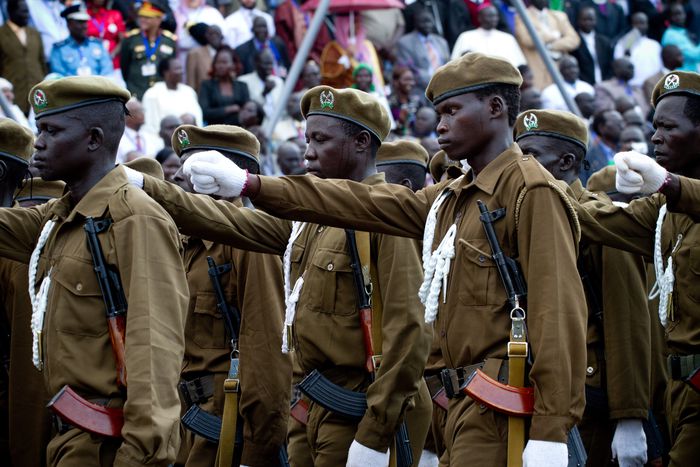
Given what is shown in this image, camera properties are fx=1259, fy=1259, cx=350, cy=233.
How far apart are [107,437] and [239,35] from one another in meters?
11.8

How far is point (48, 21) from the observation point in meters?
14.4

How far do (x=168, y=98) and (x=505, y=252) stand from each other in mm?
9479

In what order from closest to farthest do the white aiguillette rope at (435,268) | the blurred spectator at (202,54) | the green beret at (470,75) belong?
the white aiguillette rope at (435,268) → the green beret at (470,75) → the blurred spectator at (202,54)

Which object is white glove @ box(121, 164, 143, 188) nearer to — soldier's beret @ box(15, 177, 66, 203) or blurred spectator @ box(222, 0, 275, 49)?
soldier's beret @ box(15, 177, 66, 203)

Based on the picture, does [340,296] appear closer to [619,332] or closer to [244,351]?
[244,351]

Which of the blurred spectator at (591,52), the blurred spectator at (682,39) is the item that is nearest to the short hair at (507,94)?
the blurred spectator at (591,52)

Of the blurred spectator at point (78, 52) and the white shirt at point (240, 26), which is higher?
the blurred spectator at point (78, 52)

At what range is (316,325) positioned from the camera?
603cm

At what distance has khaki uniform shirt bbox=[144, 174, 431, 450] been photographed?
5.78 meters

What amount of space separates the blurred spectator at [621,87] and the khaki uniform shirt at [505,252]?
1260 centimetres

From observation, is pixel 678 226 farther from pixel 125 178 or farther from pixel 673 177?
pixel 125 178

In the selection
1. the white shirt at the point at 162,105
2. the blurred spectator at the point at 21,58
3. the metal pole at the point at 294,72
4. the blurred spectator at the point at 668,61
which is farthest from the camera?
the blurred spectator at the point at 668,61

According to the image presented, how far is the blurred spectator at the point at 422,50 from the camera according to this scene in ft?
55.3

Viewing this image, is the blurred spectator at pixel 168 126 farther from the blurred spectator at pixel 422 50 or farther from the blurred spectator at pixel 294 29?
the blurred spectator at pixel 422 50
